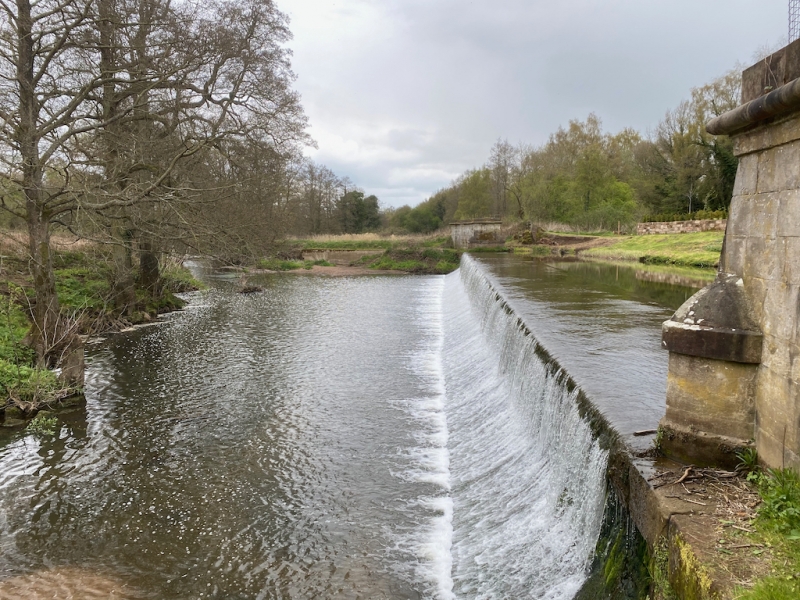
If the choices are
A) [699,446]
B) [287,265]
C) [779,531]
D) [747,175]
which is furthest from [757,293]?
[287,265]

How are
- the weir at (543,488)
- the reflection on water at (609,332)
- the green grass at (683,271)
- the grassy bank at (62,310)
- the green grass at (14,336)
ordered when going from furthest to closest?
the green grass at (683,271)
the green grass at (14,336)
the grassy bank at (62,310)
the reflection on water at (609,332)
the weir at (543,488)

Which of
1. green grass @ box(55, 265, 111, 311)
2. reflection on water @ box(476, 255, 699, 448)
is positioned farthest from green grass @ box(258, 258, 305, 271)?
reflection on water @ box(476, 255, 699, 448)

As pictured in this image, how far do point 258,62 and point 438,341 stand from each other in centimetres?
977

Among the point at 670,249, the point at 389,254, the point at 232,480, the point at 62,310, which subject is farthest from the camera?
the point at 389,254

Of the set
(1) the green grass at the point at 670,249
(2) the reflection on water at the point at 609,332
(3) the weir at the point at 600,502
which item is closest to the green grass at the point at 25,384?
(3) the weir at the point at 600,502

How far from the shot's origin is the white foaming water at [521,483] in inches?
166

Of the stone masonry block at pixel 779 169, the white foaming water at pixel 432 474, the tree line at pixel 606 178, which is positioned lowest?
the white foaming water at pixel 432 474

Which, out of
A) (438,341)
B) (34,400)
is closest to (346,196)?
(438,341)

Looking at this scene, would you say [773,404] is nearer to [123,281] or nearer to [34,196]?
[34,196]

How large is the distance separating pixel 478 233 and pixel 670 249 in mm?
13787

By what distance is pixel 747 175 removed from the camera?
3.63 m

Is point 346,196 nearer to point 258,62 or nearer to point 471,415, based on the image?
point 258,62

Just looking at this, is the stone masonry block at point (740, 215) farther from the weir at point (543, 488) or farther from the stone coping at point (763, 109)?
the weir at point (543, 488)

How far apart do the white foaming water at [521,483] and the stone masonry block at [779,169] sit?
2247mm
